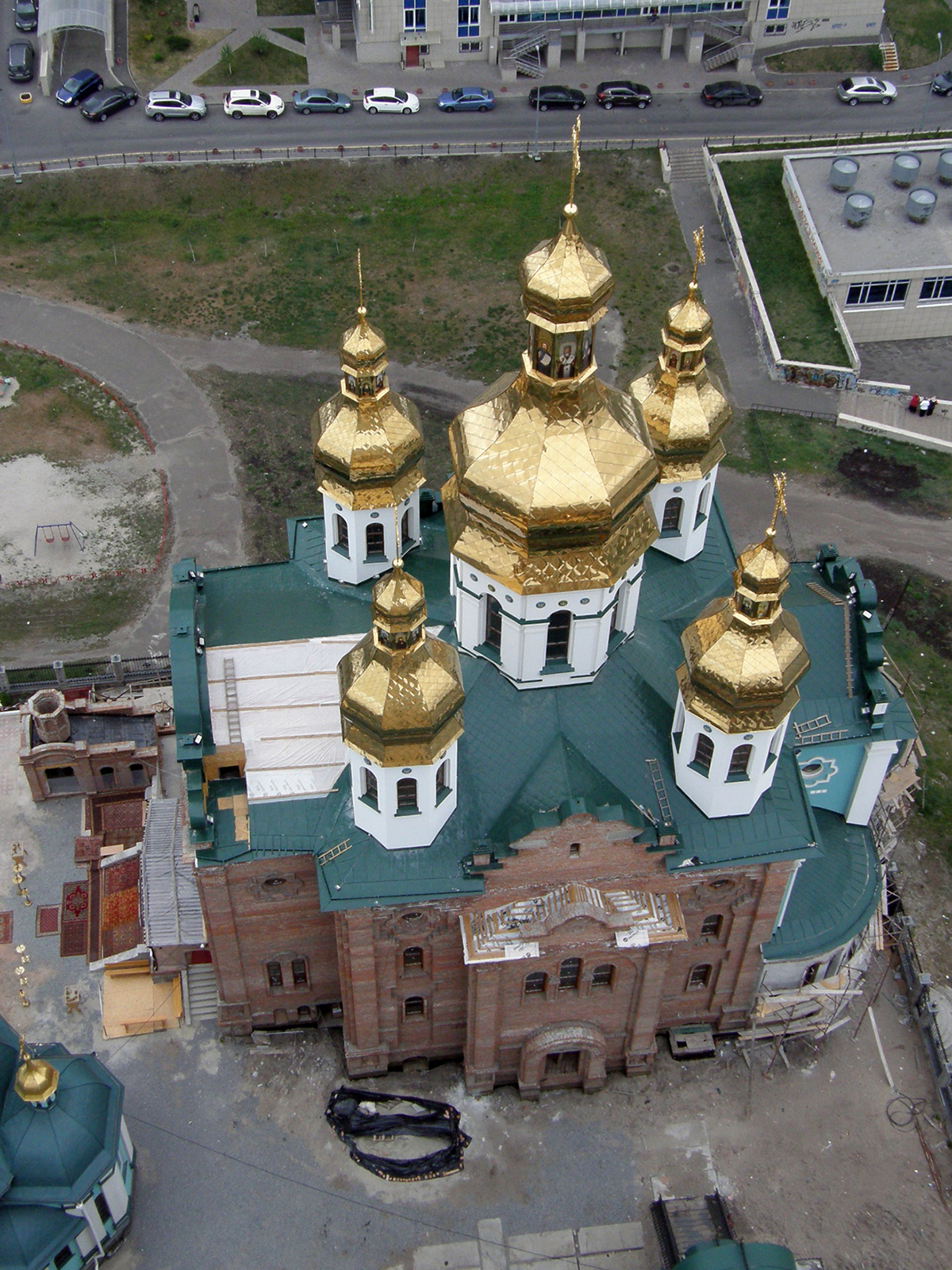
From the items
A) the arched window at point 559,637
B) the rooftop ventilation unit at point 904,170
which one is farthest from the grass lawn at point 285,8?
the arched window at point 559,637

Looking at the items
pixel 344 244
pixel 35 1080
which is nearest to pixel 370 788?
pixel 35 1080

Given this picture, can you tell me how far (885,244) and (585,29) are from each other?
71.4ft

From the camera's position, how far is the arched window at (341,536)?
42.9 meters

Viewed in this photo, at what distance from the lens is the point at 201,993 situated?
146 feet

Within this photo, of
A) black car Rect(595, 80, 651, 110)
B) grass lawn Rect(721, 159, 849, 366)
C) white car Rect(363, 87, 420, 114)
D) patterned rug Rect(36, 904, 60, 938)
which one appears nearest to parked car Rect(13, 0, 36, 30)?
white car Rect(363, 87, 420, 114)

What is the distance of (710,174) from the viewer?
7456cm

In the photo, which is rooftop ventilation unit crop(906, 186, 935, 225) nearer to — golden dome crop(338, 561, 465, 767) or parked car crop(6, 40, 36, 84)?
golden dome crop(338, 561, 465, 767)

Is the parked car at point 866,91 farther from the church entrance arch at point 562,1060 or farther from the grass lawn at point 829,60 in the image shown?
the church entrance arch at point 562,1060

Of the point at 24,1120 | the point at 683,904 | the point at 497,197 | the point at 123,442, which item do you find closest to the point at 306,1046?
the point at 24,1120

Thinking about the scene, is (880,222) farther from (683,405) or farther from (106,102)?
(106,102)

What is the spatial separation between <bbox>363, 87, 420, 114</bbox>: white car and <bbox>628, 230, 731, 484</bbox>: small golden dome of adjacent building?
40191 millimetres

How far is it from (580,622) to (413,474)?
26.3ft

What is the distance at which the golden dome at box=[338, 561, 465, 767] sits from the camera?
3306 centimetres

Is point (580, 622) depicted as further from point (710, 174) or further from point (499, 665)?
point (710, 174)
